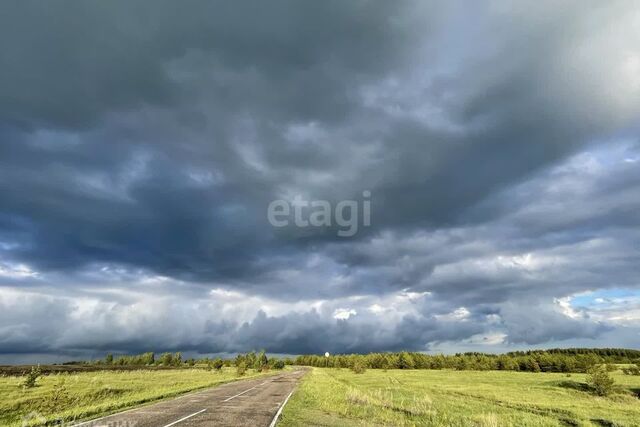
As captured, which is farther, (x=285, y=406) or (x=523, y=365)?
(x=523, y=365)

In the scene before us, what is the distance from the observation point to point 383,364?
639 feet

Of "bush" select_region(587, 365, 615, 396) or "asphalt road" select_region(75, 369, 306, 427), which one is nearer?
"asphalt road" select_region(75, 369, 306, 427)

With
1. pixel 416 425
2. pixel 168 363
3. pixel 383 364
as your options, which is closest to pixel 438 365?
pixel 383 364

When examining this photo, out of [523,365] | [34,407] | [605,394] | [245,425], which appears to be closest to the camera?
[245,425]

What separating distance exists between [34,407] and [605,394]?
7133 cm

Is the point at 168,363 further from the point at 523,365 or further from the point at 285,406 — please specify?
the point at 285,406

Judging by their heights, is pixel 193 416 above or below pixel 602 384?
below

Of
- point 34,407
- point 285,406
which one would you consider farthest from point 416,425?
point 34,407

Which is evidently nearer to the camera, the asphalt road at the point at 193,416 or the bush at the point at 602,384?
the asphalt road at the point at 193,416

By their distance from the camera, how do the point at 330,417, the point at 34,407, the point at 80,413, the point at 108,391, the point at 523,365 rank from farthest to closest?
the point at 523,365 < the point at 108,391 < the point at 34,407 < the point at 330,417 < the point at 80,413

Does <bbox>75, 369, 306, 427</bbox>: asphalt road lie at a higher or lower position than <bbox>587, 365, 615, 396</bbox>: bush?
lower

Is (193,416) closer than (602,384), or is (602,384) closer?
(193,416)

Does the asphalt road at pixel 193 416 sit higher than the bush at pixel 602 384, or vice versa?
the bush at pixel 602 384

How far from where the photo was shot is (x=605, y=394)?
58.6 metres
